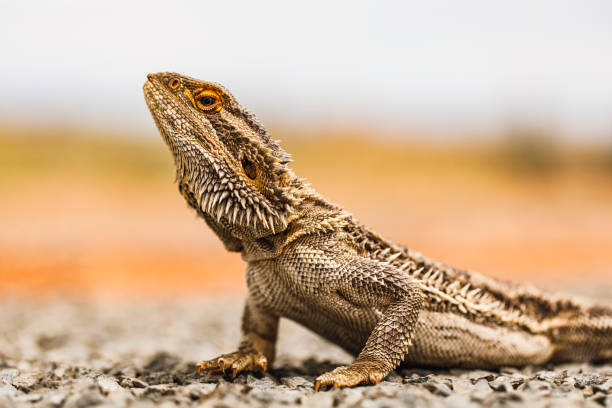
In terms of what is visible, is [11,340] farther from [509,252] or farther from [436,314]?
[509,252]

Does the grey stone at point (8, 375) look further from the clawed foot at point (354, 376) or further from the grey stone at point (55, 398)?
the clawed foot at point (354, 376)

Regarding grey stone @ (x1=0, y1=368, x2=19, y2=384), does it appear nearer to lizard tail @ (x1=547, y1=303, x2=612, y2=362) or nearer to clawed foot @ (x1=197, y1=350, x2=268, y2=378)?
clawed foot @ (x1=197, y1=350, x2=268, y2=378)

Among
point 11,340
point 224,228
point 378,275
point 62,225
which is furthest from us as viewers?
point 62,225

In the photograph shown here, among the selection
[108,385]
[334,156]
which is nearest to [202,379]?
[108,385]

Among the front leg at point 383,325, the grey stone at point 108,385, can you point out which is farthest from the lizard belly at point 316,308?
the grey stone at point 108,385

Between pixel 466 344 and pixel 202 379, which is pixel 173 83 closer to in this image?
pixel 202 379

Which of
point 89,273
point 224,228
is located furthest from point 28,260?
point 224,228

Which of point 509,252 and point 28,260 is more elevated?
point 509,252

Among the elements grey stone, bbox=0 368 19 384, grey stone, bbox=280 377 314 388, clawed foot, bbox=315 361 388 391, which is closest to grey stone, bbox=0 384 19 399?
grey stone, bbox=0 368 19 384
